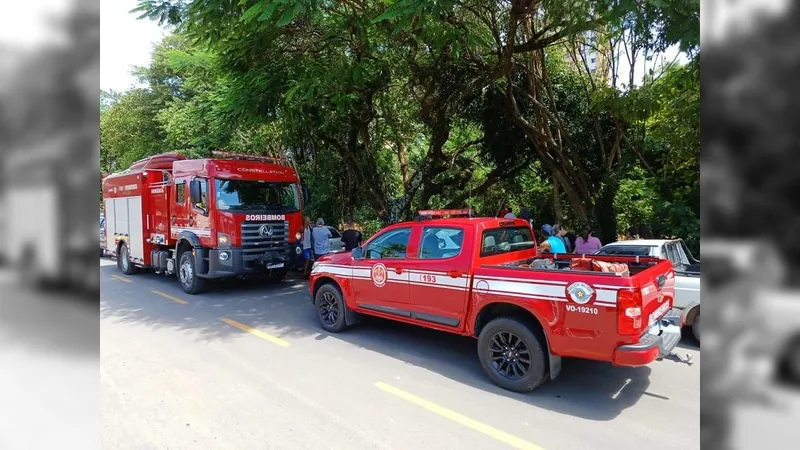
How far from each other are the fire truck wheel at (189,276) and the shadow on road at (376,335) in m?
0.19

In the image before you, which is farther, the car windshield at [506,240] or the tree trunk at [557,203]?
the tree trunk at [557,203]

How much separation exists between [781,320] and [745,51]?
24.9 inches

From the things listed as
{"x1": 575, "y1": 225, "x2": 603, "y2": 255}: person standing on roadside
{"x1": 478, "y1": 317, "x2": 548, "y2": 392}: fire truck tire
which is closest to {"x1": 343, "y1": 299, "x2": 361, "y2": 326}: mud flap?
{"x1": 478, "y1": 317, "x2": 548, "y2": 392}: fire truck tire

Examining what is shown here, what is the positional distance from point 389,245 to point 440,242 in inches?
34.0

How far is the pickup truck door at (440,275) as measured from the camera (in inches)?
209

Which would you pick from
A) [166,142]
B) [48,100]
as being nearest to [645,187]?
[48,100]

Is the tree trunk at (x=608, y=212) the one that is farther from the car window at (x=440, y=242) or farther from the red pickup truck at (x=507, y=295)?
the car window at (x=440, y=242)

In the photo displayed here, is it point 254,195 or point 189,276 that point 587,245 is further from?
point 189,276

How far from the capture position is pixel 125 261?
12.7 meters

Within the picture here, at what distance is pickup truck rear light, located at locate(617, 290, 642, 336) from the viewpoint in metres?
4.02

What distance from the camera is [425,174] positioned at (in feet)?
42.5

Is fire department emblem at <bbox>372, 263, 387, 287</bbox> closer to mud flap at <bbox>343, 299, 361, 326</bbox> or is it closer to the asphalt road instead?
mud flap at <bbox>343, 299, 361, 326</bbox>

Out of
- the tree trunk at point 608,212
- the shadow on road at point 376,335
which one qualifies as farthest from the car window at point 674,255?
the tree trunk at point 608,212

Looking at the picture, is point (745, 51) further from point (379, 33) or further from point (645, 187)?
point (645, 187)
